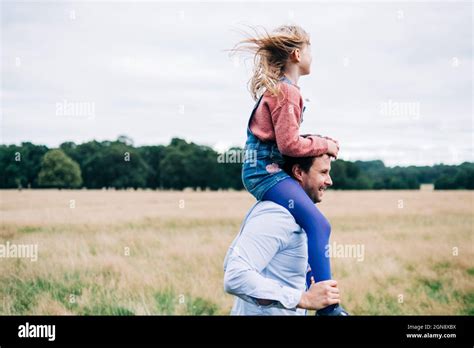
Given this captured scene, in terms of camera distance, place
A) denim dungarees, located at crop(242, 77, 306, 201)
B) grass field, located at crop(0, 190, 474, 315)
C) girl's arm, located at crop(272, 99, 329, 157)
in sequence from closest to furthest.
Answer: girl's arm, located at crop(272, 99, 329, 157) → denim dungarees, located at crop(242, 77, 306, 201) → grass field, located at crop(0, 190, 474, 315)

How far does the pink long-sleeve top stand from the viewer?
276cm

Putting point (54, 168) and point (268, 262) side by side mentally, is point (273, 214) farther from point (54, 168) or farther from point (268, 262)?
point (54, 168)

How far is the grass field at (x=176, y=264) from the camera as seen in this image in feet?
21.2

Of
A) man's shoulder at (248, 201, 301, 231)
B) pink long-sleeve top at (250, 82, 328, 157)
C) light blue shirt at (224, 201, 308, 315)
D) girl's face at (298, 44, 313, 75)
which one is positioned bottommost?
light blue shirt at (224, 201, 308, 315)

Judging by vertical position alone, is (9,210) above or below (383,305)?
above

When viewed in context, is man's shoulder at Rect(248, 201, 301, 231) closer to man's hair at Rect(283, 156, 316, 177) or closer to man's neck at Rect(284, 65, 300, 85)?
man's hair at Rect(283, 156, 316, 177)

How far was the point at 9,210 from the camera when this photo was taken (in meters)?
11.9

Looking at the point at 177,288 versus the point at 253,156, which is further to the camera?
the point at 177,288

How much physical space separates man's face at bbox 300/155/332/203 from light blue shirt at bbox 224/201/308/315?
0.66 feet

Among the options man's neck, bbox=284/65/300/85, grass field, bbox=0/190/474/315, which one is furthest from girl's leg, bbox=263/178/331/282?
grass field, bbox=0/190/474/315

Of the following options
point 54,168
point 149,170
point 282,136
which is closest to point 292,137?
→ point 282,136
